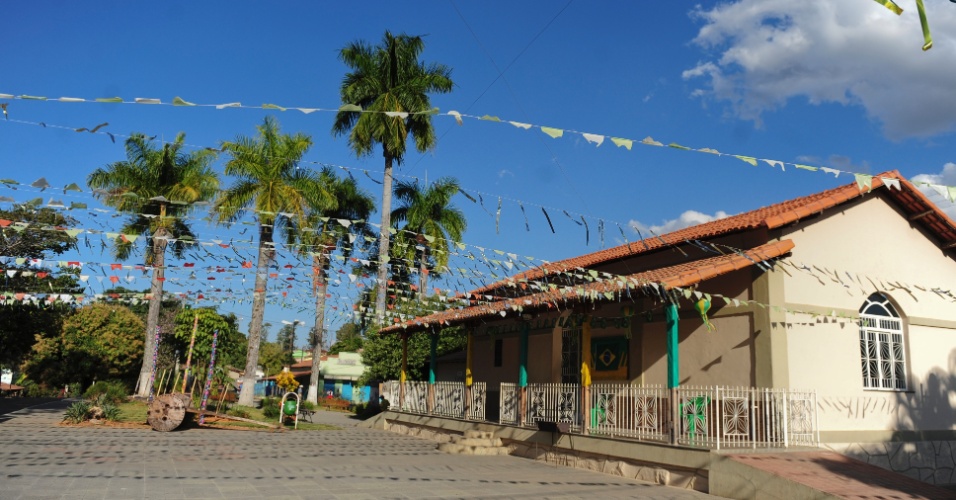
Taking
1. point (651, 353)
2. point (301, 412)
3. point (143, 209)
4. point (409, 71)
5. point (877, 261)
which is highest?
point (409, 71)

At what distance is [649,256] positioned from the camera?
15.6m

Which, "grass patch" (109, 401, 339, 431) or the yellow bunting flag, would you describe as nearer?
the yellow bunting flag

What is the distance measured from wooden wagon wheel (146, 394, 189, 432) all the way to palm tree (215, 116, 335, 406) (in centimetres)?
858

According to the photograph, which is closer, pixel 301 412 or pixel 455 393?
pixel 455 393

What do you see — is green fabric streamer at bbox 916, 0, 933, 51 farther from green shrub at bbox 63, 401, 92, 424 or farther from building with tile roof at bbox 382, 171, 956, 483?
green shrub at bbox 63, 401, 92, 424

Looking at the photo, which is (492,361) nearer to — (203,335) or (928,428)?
(928,428)

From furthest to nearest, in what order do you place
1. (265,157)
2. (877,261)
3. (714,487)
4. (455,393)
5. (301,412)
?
1. (265,157)
2. (301,412)
3. (455,393)
4. (877,261)
5. (714,487)

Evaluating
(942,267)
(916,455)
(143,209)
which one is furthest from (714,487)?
(143,209)

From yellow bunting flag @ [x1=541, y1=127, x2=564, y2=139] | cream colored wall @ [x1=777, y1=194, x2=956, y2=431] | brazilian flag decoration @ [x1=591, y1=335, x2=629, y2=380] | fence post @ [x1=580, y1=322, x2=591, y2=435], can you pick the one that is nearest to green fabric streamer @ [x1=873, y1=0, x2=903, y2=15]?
yellow bunting flag @ [x1=541, y1=127, x2=564, y2=139]

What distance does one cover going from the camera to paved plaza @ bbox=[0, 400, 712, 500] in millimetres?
8695

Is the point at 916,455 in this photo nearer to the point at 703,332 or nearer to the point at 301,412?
the point at 703,332

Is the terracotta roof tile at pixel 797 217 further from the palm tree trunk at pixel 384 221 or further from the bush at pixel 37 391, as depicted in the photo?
the bush at pixel 37 391

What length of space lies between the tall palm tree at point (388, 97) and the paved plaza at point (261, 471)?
12.4 metres

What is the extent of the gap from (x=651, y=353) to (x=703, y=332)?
4.53 feet
